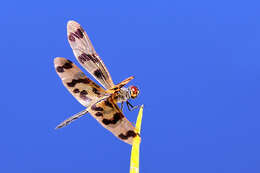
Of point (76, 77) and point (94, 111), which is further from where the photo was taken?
point (76, 77)

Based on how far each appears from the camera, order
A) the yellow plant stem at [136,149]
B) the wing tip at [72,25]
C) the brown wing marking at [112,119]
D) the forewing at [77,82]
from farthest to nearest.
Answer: the wing tip at [72,25] < the forewing at [77,82] < the brown wing marking at [112,119] < the yellow plant stem at [136,149]

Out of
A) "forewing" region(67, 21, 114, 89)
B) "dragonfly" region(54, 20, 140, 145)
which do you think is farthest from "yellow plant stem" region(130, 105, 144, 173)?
"forewing" region(67, 21, 114, 89)

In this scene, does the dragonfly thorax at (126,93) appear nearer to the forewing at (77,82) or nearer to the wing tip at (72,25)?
the forewing at (77,82)

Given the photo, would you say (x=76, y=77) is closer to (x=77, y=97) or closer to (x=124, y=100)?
(x=77, y=97)

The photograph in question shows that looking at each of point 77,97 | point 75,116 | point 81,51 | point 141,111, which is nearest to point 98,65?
point 81,51

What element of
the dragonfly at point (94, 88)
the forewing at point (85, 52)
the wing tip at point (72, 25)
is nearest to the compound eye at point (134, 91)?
the dragonfly at point (94, 88)

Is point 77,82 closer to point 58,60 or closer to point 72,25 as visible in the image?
point 58,60

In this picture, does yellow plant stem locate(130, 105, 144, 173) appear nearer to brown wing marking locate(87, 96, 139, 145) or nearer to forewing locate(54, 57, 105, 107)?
brown wing marking locate(87, 96, 139, 145)
